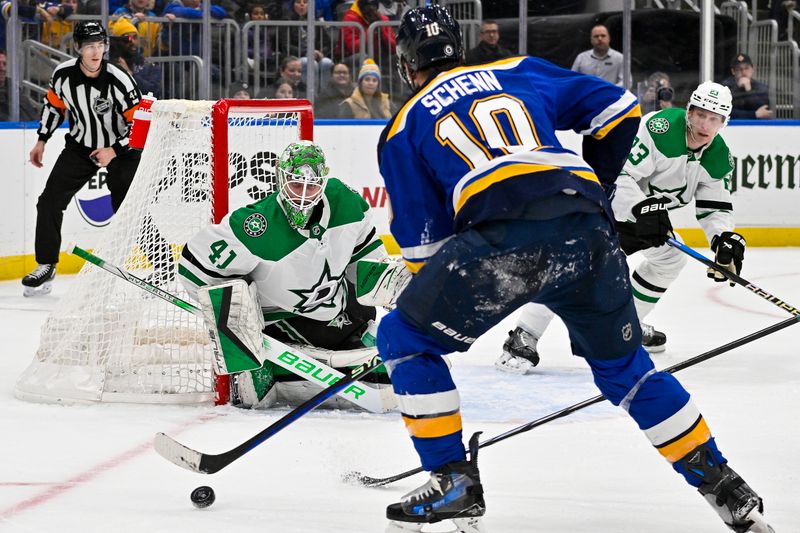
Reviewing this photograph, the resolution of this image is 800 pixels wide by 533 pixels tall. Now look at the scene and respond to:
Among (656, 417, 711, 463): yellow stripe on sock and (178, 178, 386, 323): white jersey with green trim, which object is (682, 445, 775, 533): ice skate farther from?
(178, 178, 386, 323): white jersey with green trim

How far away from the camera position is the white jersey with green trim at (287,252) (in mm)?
3213

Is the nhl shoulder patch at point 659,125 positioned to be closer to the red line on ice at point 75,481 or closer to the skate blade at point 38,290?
the red line on ice at point 75,481

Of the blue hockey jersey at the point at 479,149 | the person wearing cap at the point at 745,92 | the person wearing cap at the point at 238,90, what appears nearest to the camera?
the blue hockey jersey at the point at 479,149

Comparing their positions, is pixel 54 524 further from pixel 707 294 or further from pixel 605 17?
pixel 605 17

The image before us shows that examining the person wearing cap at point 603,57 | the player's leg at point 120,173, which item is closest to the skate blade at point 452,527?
the player's leg at point 120,173

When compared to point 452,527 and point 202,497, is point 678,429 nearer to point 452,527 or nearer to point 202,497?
point 452,527

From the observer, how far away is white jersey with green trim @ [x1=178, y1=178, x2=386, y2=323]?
3.21 metres

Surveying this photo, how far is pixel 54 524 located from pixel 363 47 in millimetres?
5329

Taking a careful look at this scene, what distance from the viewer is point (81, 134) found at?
5.67m

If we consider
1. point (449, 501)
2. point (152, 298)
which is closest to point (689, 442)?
point (449, 501)

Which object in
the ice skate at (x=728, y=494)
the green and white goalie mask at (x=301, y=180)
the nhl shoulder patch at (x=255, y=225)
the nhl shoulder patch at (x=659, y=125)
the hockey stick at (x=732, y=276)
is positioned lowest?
the ice skate at (x=728, y=494)

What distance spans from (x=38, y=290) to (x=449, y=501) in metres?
4.04

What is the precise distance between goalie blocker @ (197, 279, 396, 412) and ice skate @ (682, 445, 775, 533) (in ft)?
4.16

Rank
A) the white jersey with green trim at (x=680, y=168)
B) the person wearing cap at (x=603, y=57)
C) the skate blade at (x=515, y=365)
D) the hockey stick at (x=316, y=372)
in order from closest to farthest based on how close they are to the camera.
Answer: the hockey stick at (x=316, y=372)
the skate blade at (x=515, y=365)
the white jersey with green trim at (x=680, y=168)
the person wearing cap at (x=603, y=57)
